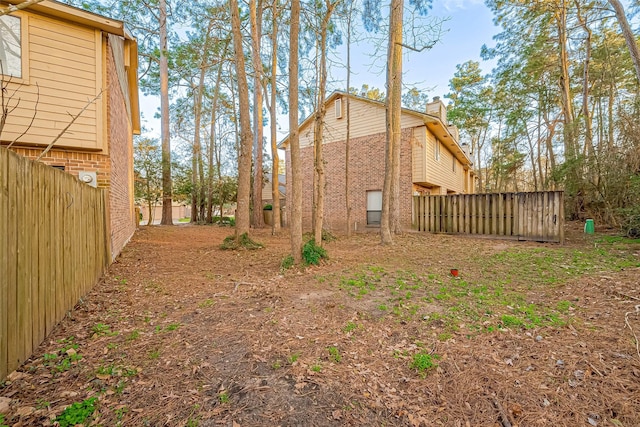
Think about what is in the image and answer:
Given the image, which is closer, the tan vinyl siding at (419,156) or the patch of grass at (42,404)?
the patch of grass at (42,404)

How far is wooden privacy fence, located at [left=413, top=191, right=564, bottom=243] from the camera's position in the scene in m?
8.70

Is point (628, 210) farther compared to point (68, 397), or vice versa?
point (628, 210)

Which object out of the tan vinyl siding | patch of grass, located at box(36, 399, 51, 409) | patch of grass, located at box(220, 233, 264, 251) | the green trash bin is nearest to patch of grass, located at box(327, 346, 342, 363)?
patch of grass, located at box(36, 399, 51, 409)

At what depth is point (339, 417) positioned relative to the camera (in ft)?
5.99

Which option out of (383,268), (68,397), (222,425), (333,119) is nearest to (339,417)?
(222,425)

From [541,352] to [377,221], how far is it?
11098mm

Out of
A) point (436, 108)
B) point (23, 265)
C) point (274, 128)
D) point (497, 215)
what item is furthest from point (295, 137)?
point (436, 108)

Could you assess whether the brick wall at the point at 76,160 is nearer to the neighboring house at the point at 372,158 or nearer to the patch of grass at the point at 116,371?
the patch of grass at the point at 116,371

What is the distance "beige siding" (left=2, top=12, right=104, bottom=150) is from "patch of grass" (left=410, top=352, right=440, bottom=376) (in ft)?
20.7

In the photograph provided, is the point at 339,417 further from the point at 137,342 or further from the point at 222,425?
the point at 137,342

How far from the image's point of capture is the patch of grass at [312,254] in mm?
5480

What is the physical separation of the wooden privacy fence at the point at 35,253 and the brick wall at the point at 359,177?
36.9ft

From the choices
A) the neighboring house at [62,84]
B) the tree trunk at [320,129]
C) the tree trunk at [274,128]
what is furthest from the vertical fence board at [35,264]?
the tree trunk at [274,128]

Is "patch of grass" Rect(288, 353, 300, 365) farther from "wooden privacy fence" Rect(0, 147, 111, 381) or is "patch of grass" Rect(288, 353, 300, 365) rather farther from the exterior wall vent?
the exterior wall vent
